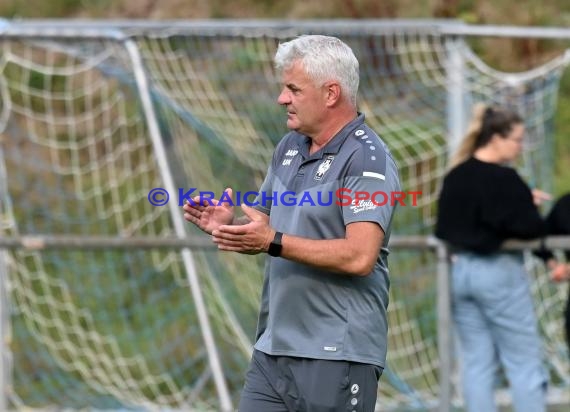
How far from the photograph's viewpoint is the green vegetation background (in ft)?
35.8

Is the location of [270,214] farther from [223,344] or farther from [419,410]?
[223,344]

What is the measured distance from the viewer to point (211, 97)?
8.36 m

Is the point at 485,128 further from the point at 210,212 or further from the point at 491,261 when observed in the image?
the point at 210,212

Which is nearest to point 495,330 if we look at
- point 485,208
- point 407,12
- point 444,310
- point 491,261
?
point 444,310

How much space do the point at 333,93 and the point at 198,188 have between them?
3.97m

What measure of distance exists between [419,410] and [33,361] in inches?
108

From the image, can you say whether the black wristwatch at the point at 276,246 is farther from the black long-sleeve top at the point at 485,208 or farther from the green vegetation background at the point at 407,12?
the green vegetation background at the point at 407,12

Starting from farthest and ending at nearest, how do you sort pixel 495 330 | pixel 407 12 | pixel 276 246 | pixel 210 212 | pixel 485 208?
pixel 407 12
pixel 495 330
pixel 485 208
pixel 210 212
pixel 276 246

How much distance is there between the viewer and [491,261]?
6020 millimetres

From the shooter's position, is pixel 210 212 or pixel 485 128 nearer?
pixel 210 212

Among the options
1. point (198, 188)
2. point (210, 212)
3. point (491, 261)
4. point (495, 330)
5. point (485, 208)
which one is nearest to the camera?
point (210, 212)

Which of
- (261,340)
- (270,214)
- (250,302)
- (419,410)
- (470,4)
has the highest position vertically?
(470,4)

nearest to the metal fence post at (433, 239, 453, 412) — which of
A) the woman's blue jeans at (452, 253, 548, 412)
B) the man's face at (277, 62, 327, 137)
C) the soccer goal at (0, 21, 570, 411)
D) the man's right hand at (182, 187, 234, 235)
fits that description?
the woman's blue jeans at (452, 253, 548, 412)

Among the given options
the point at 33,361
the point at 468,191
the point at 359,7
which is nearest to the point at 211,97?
the point at 33,361
